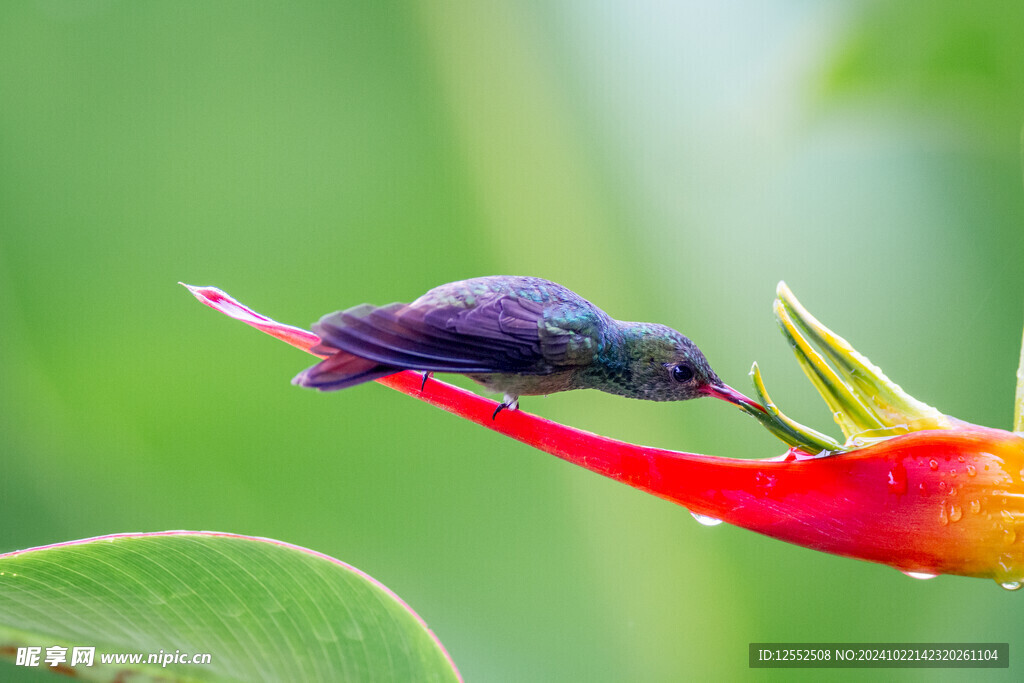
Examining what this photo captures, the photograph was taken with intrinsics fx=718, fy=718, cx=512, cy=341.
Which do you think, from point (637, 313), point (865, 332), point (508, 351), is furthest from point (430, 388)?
point (865, 332)

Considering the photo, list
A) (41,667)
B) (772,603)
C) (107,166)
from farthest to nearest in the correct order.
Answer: (107,166)
(772,603)
(41,667)

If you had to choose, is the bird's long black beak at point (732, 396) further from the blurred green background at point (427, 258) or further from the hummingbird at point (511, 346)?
the blurred green background at point (427, 258)

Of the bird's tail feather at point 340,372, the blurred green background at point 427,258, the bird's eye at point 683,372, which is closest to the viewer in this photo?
the bird's tail feather at point 340,372

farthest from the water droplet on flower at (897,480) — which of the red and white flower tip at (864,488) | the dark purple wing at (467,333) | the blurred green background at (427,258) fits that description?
the blurred green background at (427,258)

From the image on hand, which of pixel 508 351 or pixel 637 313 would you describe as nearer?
pixel 508 351

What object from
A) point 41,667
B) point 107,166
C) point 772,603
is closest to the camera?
point 41,667

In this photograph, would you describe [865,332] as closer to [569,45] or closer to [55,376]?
[569,45]

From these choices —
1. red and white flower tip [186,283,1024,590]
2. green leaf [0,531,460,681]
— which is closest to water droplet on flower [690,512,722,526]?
red and white flower tip [186,283,1024,590]
